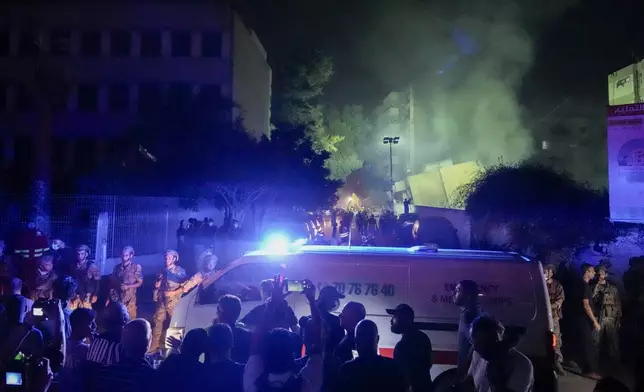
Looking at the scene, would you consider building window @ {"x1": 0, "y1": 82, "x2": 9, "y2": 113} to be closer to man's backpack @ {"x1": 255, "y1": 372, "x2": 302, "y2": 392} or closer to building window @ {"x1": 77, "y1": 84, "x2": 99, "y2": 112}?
building window @ {"x1": 77, "y1": 84, "x2": 99, "y2": 112}

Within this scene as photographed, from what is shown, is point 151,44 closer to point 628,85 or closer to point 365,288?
point 628,85

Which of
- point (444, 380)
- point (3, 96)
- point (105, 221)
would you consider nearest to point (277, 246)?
point (444, 380)

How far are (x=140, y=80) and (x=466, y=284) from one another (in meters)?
29.0

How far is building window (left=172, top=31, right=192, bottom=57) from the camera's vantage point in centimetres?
3009

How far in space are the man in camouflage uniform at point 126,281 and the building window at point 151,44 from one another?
24.9 meters

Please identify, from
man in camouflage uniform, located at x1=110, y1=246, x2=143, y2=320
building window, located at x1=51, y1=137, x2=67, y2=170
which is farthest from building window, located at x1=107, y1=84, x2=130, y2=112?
man in camouflage uniform, located at x1=110, y1=246, x2=143, y2=320

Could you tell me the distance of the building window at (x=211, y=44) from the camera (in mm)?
29953

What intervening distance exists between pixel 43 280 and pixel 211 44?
989 inches

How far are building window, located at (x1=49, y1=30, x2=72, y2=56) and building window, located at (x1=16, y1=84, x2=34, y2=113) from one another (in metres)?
2.72

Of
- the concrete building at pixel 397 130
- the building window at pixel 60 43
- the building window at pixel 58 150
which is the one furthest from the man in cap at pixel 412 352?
the concrete building at pixel 397 130

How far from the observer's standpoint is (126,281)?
25.8ft

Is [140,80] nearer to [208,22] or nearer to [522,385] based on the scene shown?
[208,22]

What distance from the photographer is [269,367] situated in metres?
3.16

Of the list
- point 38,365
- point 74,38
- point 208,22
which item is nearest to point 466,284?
point 38,365
